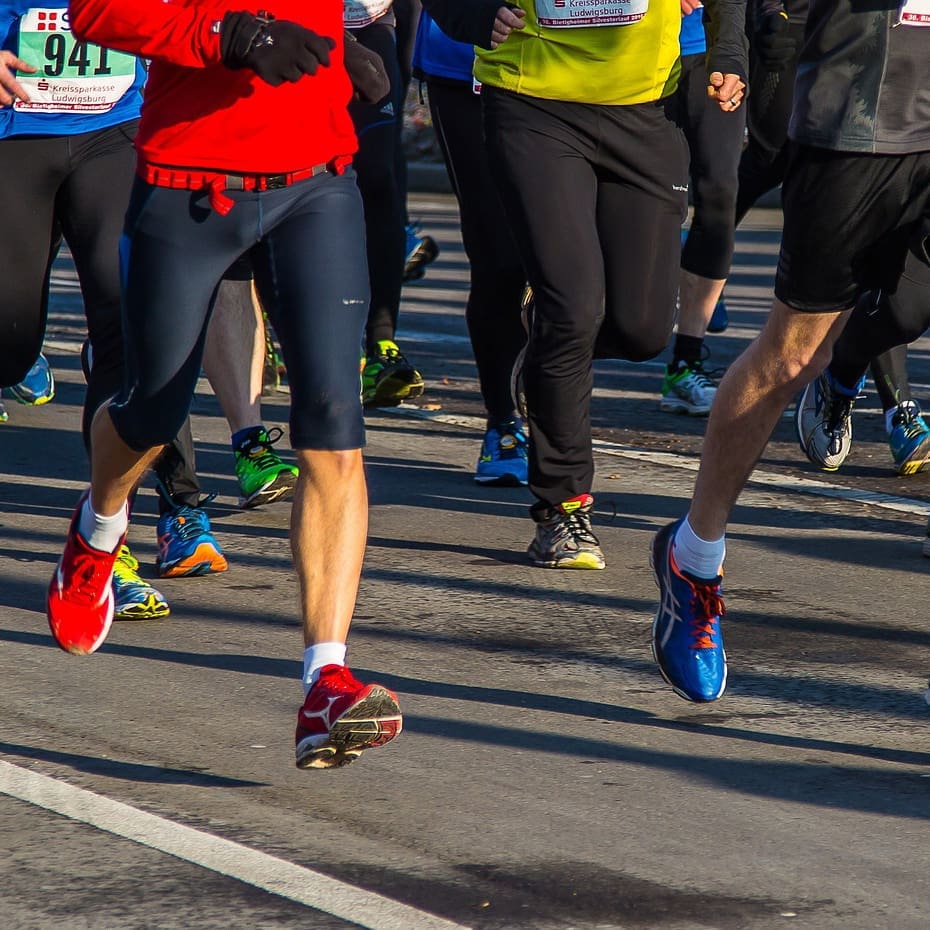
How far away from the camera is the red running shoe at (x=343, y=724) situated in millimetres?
3605

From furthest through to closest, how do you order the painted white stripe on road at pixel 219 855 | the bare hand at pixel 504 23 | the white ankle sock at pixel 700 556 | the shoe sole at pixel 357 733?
1. the bare hand at pixel 504 23
2. the white ankle sock at pixel 700 556
3. the shoe sole at pixel 357 733
4. the painted white stripe on road at pixel 219 855

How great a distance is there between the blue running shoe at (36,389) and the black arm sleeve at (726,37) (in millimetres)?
3574

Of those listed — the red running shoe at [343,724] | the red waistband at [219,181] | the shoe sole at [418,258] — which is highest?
the red waistband at [219,181]

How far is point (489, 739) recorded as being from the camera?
13.3ft

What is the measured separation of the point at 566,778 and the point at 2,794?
3.45 ft

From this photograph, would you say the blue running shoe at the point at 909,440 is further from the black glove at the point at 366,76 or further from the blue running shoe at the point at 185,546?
the black glove at the point at 366,76

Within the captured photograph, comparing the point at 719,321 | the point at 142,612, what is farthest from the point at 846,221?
the point at 719,321

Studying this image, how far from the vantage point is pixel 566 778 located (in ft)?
12.5

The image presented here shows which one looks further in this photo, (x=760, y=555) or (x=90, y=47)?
(x=760, y=555)

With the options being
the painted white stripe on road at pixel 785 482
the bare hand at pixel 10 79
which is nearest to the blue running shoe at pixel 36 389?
the painted white stripe on road at pixel 785 482

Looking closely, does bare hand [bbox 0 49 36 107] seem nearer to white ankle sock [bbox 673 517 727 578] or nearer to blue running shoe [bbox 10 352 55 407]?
white ankle sock [bbox 673 517 727 578]

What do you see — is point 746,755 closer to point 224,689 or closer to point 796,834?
point 796,834

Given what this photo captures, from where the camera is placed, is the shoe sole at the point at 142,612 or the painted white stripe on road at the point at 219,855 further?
the shoe sole at the point at 142,612

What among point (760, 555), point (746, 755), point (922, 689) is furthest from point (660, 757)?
point (760, 555)
